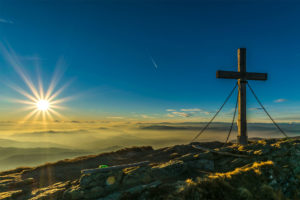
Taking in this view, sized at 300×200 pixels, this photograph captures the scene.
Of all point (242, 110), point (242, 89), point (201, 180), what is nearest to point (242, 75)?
point (242, 89)

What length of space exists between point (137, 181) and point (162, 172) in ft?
4.00

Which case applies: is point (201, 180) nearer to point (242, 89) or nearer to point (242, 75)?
point (242, 89)

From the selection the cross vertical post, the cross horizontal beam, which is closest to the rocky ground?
the cross vertical post

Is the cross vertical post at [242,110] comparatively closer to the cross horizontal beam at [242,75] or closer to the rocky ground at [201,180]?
the cross horizontal beam at [242,75]

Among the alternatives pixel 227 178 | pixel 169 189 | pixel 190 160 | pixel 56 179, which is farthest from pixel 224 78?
pixel 56 179

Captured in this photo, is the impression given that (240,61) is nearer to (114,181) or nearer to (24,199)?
(114,181)

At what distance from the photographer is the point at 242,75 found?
10.5 m

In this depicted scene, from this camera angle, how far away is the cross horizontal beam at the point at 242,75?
1013cm

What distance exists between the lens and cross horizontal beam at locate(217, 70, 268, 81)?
10133 mm

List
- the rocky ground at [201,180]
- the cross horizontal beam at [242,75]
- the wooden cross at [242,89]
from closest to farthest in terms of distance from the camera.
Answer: the rocky ground at [201,180]
the cross horizontal beam at [242,75]
the wooden cross at [242,89]

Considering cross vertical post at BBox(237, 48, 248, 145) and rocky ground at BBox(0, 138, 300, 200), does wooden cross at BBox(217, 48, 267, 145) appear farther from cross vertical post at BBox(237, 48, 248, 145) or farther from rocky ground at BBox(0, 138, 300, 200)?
rocky ground at BBox(0, 138, 300, 200)

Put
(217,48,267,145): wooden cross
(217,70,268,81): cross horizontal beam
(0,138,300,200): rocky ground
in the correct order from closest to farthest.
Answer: (0,138,300,200): rocky ground → (217,70,268,81): cross horizontal beam → (217,48,267,145): wooden cross

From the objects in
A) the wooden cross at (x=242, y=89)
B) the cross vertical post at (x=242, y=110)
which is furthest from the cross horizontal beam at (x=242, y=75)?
the cross vertical post at (x=242, y=110)

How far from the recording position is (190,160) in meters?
8.19
